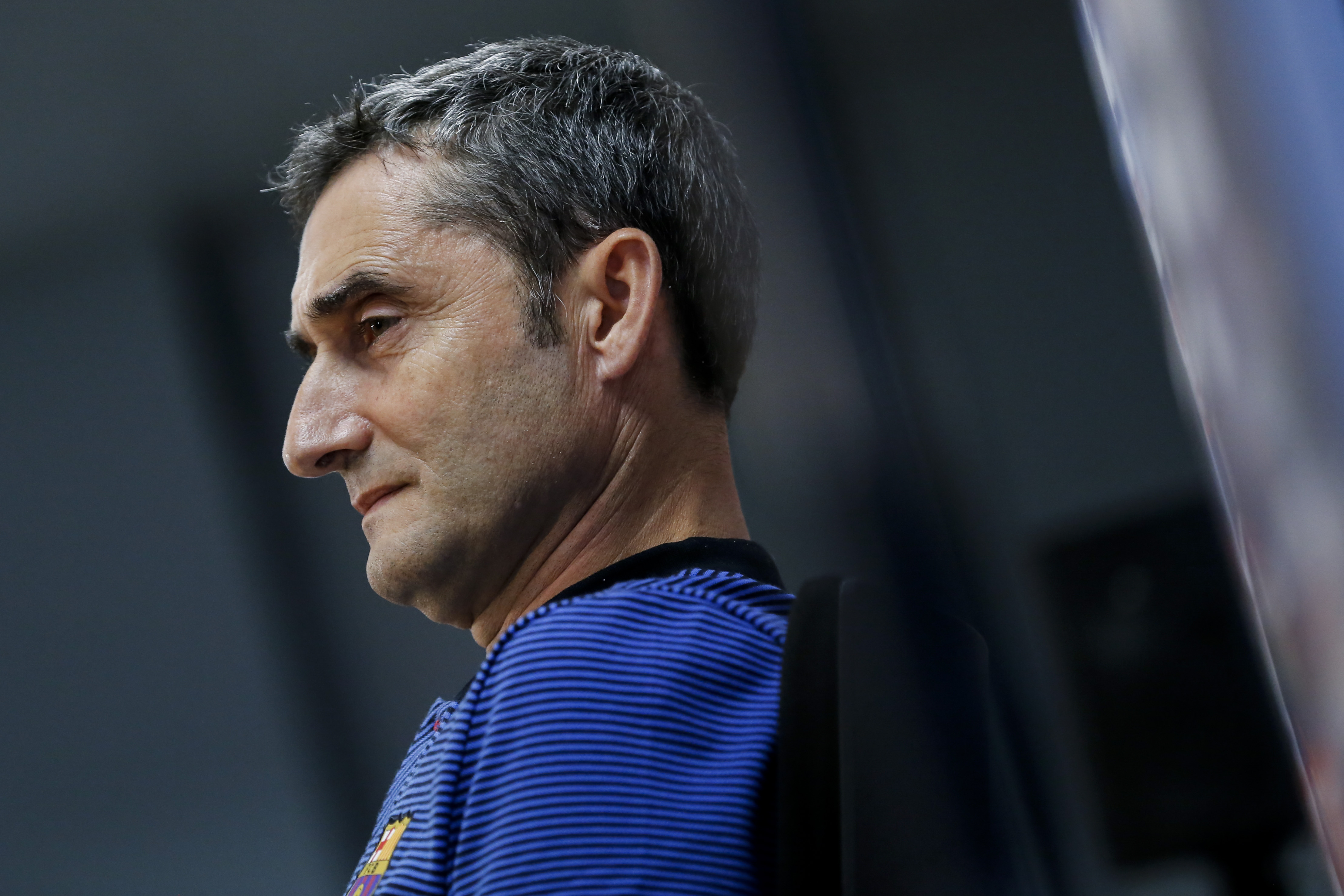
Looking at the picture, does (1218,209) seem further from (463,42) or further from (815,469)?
(463,42)

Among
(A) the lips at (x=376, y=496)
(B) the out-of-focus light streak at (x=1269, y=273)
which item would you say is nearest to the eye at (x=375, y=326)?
(A) the lips at (x=376, y=496)

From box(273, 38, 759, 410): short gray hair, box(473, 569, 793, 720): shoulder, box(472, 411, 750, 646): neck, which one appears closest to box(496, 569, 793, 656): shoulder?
→ box(473, 569, 793, 720): shoulder

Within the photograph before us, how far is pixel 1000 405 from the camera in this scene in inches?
54.6

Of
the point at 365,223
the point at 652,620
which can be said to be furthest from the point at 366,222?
the point at 652,620

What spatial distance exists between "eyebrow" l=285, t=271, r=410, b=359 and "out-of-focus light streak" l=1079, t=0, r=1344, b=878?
0.74 meters

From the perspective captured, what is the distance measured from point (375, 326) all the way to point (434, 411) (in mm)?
104

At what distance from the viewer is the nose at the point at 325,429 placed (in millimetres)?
831

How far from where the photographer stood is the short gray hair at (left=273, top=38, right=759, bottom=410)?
0.84m

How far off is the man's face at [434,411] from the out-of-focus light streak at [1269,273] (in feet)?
2.25

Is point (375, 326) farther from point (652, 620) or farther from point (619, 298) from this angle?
point (652, 620)

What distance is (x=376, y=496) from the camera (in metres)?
0.83

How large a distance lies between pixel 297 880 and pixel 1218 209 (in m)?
2.29

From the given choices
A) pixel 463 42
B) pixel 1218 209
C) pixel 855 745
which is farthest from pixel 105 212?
pixel 1218 209

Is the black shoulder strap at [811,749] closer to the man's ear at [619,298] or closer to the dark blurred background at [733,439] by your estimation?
the dark blurred background at [733,439]
